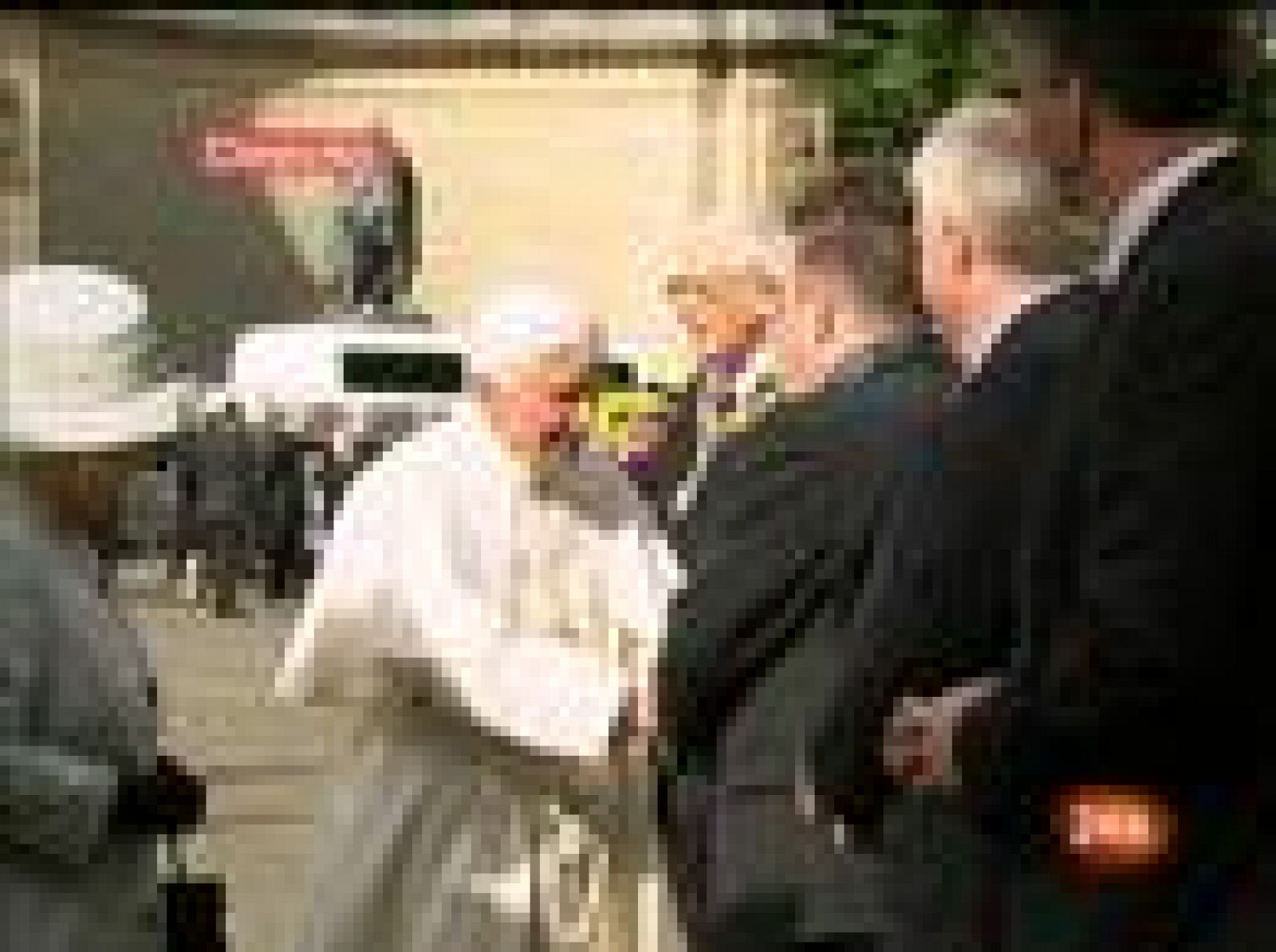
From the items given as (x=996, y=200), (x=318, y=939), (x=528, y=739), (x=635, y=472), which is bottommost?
(x=318, y=939)

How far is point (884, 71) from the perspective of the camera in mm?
13547

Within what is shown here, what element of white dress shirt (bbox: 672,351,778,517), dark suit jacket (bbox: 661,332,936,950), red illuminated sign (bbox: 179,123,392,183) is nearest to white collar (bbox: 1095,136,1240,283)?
dark suit jacket (bbox: 661,332,936,950)

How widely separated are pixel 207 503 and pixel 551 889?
4.34 m

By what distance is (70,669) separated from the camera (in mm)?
4258

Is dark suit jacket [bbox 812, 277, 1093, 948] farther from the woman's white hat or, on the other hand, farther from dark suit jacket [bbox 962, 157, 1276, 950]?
the woman's white hat

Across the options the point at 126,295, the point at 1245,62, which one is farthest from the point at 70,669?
the point at 1245,62

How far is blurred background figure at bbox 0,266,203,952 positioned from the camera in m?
4.18

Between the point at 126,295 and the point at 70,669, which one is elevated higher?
the point at 126,295

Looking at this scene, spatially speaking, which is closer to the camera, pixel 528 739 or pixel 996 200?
pixel 996 200

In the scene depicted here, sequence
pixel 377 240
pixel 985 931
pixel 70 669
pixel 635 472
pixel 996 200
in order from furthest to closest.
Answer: pixel 377 240, pixel 635 472, pixel 70 669, pixel 996 200, pixel 985 931

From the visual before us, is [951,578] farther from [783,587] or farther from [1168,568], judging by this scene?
[783,587]

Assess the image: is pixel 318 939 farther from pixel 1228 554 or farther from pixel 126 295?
pixel 1228 554

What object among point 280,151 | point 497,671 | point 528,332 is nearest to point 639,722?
point 497,671

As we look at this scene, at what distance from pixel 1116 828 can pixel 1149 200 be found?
0.62 metres
